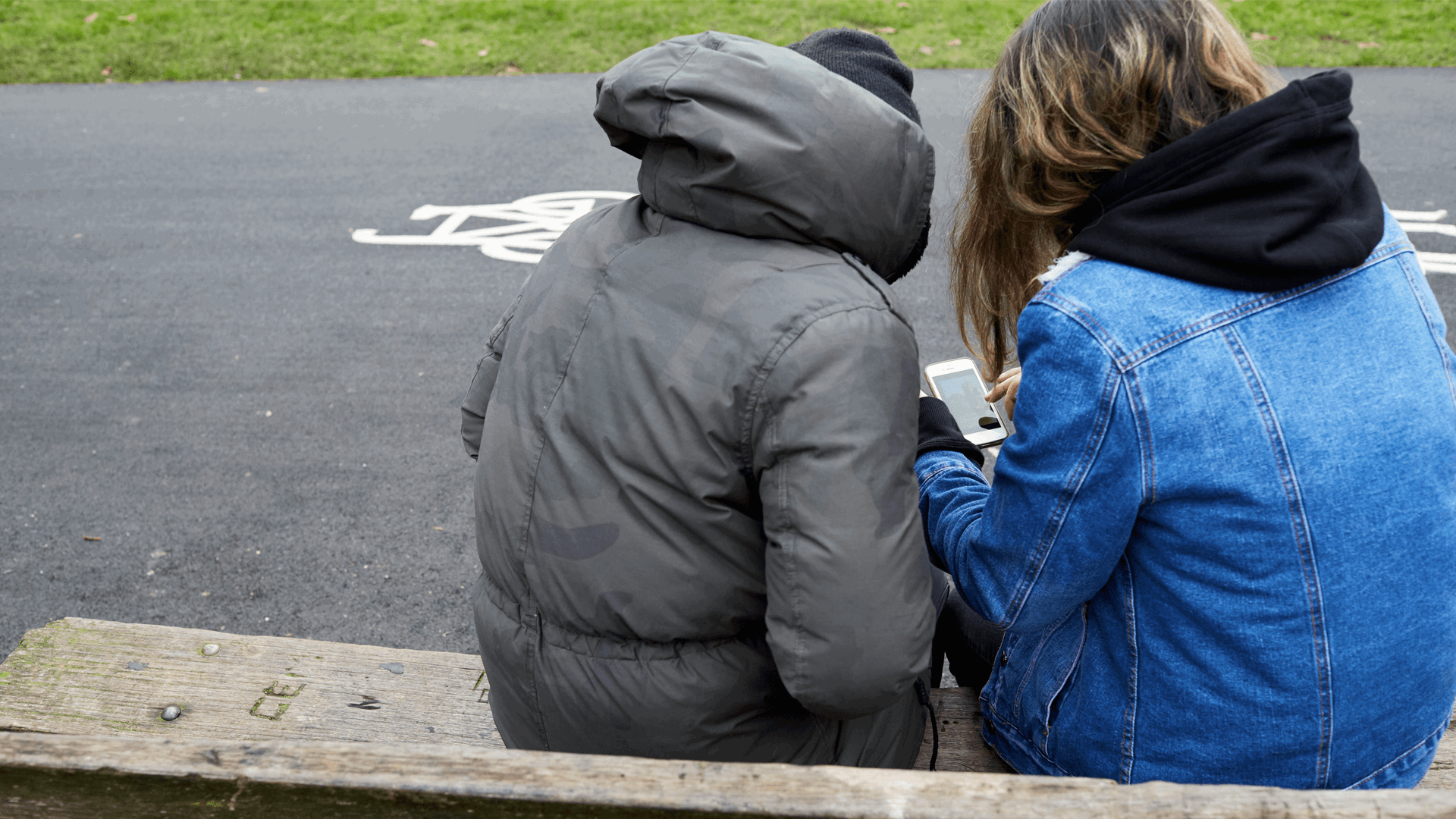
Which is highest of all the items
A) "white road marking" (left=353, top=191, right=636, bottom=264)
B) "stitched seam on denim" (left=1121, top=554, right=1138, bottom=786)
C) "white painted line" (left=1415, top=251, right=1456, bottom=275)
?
"stitched seam on denim" (left=1121, top=554, right=1138, bottom=786)

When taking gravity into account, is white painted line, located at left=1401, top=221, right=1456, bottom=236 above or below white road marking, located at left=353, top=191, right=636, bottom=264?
below

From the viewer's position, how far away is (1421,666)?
1.48m

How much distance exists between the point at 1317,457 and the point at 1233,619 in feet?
0.79

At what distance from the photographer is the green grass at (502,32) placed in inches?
388

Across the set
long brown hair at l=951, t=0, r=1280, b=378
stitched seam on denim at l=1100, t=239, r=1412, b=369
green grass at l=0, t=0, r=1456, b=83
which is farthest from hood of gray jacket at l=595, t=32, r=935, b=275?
green grass at l=0, t=0, r=1456, b=83

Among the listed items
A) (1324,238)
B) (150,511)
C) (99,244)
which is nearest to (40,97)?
(99,244)

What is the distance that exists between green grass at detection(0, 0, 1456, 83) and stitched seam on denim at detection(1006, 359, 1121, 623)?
28.2 ft

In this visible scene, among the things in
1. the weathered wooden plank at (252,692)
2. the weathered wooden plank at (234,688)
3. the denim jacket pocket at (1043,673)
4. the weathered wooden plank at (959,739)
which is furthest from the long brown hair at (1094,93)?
the weathered wooden plank at (234,688)

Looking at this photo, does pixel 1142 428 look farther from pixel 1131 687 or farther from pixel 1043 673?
pixel 1043 673

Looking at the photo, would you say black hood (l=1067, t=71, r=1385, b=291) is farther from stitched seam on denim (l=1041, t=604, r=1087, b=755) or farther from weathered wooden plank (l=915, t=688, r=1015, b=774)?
weathered wooden plank (l=915, t=688, r=1015, b=774)

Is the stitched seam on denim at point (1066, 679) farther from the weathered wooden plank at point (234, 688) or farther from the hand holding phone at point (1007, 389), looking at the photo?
the weathered wooden plank at point (234, 688)

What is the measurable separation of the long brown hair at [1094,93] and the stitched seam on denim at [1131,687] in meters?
0.54

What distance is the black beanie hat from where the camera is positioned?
1956mm

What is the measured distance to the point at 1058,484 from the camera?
55.2 inches
